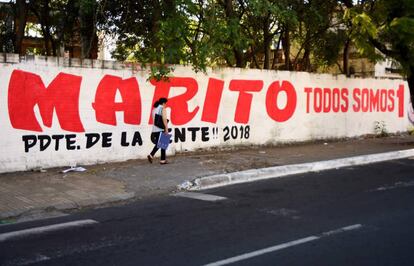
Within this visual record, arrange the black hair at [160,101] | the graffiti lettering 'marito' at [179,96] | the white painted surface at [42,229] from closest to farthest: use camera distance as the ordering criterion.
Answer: the white painted surface at [42,229] < the black hair at [160,101] < the graffiti lettering 'marito' at [179,96]

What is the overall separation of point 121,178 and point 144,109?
3.00 metres

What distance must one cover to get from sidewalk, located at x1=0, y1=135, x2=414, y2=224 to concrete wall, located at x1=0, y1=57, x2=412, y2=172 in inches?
17.6

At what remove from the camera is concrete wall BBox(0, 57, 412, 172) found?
11609 millimetres

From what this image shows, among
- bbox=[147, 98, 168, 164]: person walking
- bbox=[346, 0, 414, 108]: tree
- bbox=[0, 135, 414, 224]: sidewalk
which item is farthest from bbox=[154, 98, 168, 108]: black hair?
bbox=[346, 0, 414, 108]: tree

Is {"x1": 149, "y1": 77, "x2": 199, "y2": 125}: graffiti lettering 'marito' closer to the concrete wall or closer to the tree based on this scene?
the concrete wall

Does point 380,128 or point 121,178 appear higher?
point 380,128

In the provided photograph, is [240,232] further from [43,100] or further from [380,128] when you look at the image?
[380,128]

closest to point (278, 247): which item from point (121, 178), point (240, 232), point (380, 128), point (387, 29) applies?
point (240, 232)

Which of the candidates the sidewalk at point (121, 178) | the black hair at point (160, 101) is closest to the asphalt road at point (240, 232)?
the sidewalk at point (121, 178)

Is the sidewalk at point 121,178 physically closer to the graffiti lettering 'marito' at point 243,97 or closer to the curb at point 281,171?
the curb at point 281,171

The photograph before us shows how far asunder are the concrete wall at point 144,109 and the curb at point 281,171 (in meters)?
3.24

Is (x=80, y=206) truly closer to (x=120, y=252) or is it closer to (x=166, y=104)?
(x=120, y=252)

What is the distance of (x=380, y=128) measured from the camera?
69.4ft

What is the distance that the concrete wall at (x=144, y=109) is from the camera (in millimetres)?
11609
